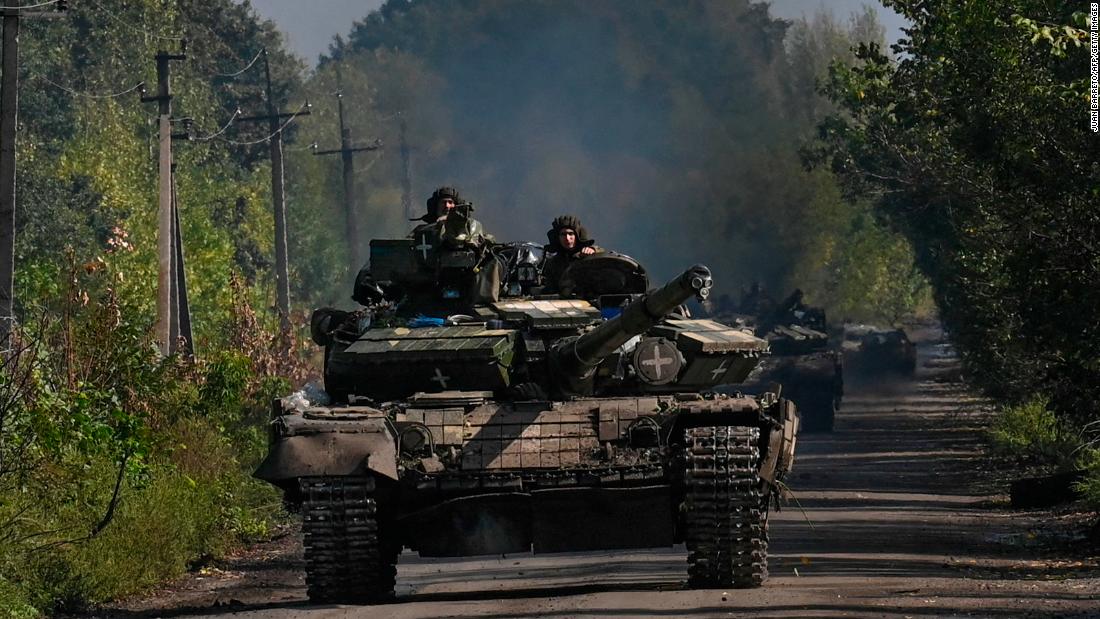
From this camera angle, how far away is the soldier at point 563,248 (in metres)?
17.3

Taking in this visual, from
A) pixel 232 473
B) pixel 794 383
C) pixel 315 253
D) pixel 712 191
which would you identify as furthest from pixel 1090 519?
pixel 315 253

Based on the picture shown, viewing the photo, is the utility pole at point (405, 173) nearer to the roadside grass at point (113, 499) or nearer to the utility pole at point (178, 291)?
the utility pole at point (178, 291)

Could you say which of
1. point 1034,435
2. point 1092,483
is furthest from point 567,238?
point 1034,435

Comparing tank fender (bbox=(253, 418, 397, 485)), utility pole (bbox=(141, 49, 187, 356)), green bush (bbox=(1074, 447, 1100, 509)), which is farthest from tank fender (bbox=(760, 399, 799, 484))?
utility pole (bbox=(141, 49, 187, 356))

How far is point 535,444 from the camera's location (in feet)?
47.9

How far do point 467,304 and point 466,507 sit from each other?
2632 mm

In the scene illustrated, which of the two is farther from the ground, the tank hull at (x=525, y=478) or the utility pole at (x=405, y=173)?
the utility pole at (x=405, y=173)

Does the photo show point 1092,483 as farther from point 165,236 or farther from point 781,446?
point 165,236

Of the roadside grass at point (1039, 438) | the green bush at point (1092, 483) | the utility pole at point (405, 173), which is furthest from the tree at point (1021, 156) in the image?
the utility pole at point (405, 173)

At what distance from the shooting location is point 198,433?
2127cm

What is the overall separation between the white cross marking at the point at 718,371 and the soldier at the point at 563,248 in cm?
185

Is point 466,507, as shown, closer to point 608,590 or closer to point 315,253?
point 608,590

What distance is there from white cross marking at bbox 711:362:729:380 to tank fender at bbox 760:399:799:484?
726 millimetres

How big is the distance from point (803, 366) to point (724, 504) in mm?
21686
